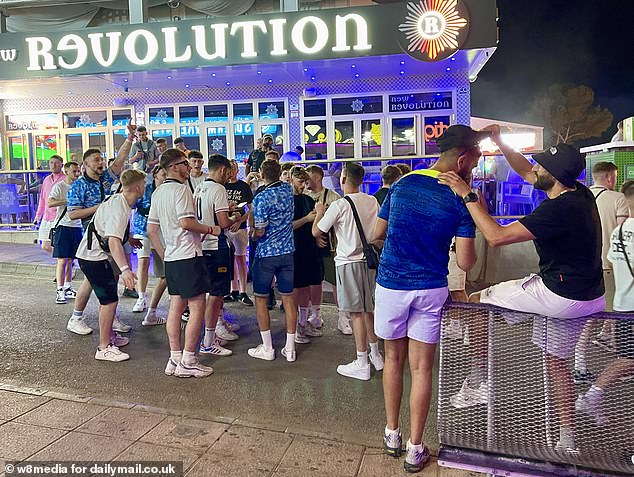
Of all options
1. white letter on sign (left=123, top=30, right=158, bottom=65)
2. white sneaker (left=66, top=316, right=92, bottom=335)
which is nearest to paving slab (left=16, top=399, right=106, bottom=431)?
white sneaker (left=66, top=316, right=92, bottom=335)

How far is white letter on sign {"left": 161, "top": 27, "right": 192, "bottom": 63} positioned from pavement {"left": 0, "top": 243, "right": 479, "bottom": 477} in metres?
8.76

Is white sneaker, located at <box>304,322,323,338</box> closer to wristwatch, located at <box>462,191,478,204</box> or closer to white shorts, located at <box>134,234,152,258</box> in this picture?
white shorts, located at <box>134,234,152,258</box>

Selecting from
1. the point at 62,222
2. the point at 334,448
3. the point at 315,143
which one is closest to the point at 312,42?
the point at 315,143

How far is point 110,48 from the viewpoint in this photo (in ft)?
45.2

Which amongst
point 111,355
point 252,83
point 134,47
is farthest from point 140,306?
point 252,83

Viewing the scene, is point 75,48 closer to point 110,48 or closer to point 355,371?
point 110,48

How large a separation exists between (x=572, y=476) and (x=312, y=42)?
38.2 feet

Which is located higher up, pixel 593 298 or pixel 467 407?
pixel 593 298

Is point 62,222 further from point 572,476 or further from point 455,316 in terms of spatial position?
point 572,476

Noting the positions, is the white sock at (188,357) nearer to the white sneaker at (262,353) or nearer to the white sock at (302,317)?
the white sneaker at (262,353)

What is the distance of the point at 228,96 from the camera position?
17031 millimetres

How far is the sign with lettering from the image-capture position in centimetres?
1577

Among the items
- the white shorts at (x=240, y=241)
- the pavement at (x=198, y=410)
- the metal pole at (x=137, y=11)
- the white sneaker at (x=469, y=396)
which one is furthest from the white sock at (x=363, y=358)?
the metal pole at (x=137, y=11)

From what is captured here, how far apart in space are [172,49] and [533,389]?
1263 cm
